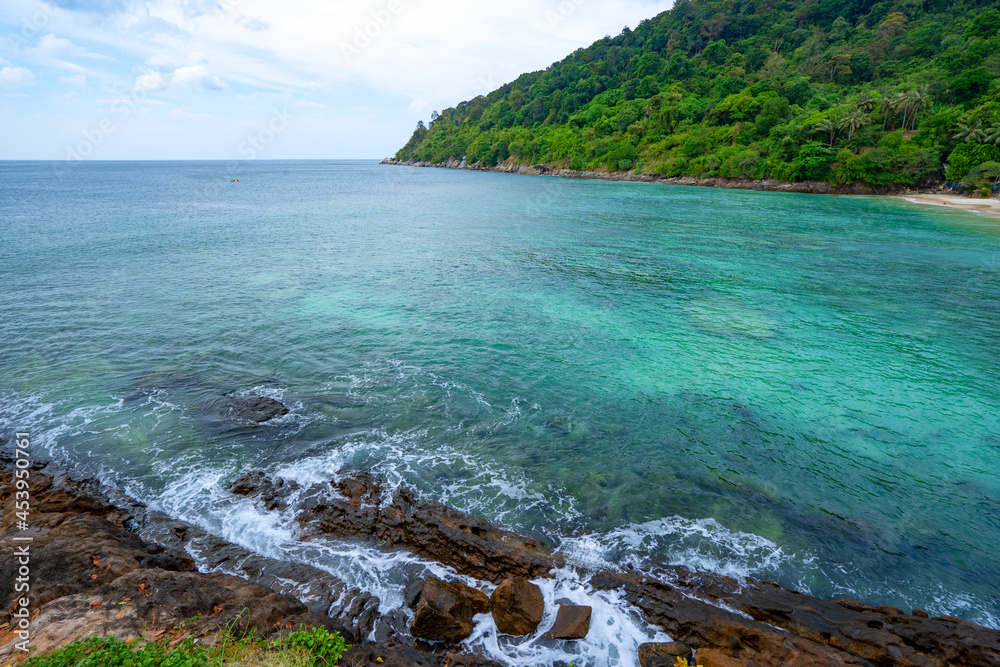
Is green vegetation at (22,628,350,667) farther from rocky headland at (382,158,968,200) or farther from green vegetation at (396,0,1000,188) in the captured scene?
rocky headland at (382,158,968,200)

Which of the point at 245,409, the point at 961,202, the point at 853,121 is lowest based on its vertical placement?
the point at 245,409

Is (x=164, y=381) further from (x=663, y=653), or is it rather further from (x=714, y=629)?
(x=714, y=629)

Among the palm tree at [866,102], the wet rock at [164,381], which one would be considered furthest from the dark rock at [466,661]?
the palm tree at [866,102]

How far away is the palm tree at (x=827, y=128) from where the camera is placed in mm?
80812

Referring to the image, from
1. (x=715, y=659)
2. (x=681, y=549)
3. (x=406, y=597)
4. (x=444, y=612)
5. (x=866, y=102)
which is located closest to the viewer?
(x=715, y=659)

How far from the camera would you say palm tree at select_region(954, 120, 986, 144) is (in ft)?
212

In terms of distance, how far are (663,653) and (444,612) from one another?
13.2 ft

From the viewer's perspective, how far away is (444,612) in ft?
28.1

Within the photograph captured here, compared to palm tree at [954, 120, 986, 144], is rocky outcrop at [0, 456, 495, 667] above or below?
below

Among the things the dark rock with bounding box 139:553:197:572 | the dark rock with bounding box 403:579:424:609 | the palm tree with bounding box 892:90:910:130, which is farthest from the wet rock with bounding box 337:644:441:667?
the palm tree with bounding box 892:90:910:130

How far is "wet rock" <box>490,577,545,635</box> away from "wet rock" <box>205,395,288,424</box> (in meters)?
10.4

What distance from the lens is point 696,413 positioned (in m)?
16.0

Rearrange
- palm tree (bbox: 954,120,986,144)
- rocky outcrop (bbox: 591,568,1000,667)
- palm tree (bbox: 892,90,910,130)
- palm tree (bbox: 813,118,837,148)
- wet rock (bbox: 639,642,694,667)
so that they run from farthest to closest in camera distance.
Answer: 1. palm tree (bbox: 813,118,837,148)
2. palm tree (bbox: 892,90,910,130)
3. palm tree (bbox: 954,120,986,144)
4. wet rock (bbox: 639,642,694,667)
5. rocky outcrop (bbox: 591,568,1000,667)

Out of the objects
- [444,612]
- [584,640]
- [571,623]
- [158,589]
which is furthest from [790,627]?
[158,589]
